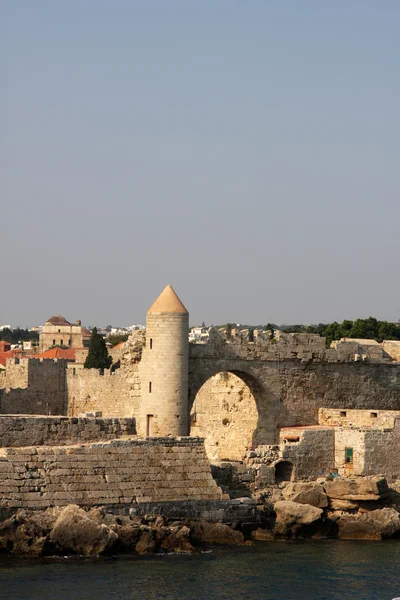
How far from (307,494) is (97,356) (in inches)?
1151

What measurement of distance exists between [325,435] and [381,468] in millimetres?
1557

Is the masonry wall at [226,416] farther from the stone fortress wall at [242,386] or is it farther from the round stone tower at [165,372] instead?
the round stone tower at [165,372]

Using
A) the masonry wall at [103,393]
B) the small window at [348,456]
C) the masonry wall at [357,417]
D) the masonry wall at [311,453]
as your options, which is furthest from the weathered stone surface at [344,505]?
the masonry wall at [103,393]

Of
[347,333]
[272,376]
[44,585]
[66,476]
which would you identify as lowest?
[44,585]

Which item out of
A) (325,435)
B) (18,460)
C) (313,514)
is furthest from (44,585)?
(325,435)

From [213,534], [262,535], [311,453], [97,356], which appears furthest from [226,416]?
[97,356]

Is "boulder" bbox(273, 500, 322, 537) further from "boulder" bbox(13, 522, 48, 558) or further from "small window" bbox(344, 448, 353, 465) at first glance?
"boulder" bbox(13, 522, 48, 558)

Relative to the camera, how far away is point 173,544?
2608cm

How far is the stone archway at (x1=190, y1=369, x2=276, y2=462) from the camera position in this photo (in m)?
33.7

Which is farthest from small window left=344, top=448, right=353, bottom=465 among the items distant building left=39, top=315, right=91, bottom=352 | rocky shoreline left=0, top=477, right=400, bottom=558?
distant building left=39, top=315, right=91, bottom=352

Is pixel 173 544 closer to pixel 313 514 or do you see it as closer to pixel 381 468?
pixel 313 514

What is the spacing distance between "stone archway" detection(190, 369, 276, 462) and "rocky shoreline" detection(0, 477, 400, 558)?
148 inches

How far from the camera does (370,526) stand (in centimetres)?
2875

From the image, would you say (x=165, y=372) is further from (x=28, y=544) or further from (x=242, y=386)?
(x=28, y=544)
